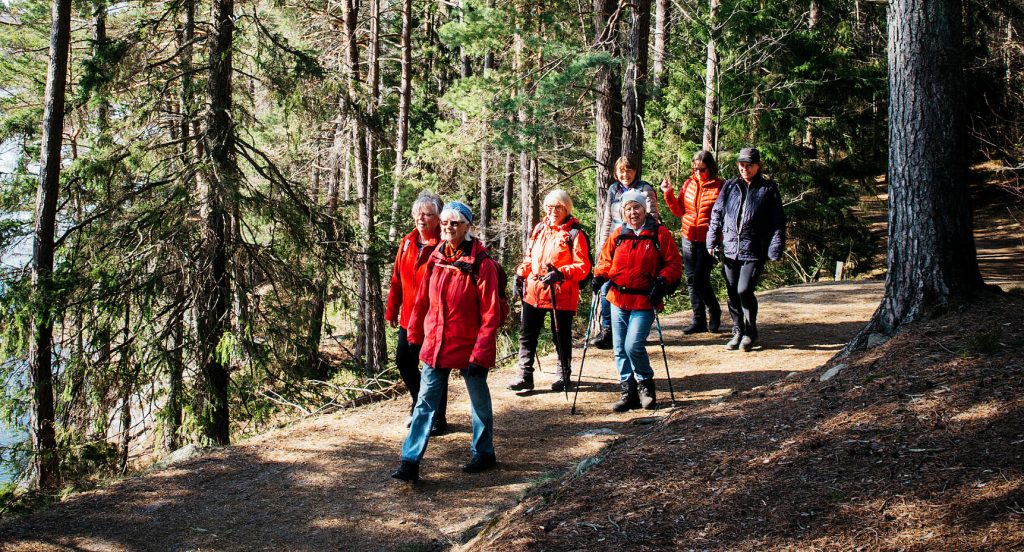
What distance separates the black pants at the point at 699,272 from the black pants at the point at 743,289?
518 mm

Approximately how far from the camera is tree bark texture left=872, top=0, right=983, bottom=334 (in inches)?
238

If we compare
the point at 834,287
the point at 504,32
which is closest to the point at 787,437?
the point at 834,287

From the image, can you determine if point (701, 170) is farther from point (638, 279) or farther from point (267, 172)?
point (267, 172)

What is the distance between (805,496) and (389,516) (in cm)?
286

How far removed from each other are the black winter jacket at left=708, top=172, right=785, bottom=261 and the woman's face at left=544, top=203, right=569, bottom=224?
2064 millimetres

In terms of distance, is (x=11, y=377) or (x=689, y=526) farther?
(x=11, y=377)

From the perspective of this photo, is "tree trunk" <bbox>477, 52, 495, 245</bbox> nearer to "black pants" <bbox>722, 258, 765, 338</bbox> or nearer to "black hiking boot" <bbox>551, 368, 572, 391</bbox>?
"black pants" <bbox>722, 258, 765, 338</bbox>

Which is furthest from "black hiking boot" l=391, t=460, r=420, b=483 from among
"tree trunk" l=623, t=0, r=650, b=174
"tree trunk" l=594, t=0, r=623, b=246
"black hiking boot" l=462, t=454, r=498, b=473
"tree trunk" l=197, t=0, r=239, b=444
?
"tree trunk" l=623, t=0, r=650, b=174

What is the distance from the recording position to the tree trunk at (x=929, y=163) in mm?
6051

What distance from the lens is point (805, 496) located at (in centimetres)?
399

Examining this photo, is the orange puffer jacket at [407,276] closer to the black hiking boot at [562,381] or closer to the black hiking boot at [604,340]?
the black hiking boot at [562,381]

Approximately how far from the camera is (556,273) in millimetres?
7305

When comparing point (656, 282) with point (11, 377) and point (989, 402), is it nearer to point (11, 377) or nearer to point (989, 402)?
point (989, 402)

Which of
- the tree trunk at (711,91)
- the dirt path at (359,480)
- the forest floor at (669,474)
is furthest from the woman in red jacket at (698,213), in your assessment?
Result: the tree trunk at (711,91)
